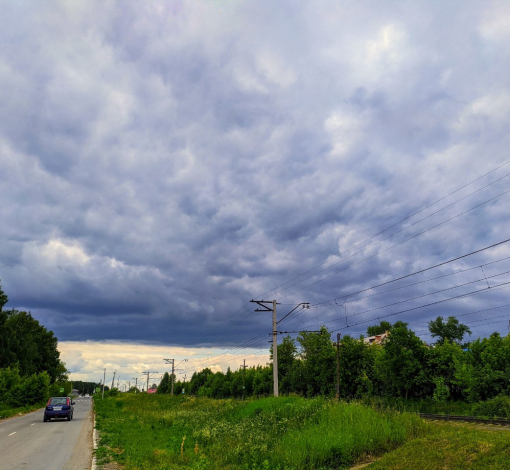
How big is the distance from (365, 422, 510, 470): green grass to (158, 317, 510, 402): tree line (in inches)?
855

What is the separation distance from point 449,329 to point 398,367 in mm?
62320

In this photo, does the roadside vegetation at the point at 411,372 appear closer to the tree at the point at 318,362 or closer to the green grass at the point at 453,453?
the tree at the point at 318,362

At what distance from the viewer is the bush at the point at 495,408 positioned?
27.0m

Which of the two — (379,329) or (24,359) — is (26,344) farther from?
(379,329)

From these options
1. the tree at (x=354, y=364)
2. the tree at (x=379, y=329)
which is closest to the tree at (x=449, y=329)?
the tree at (x=379, y=329)

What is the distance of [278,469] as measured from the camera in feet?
43.1

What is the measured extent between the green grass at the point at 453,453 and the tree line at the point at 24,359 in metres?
55.7

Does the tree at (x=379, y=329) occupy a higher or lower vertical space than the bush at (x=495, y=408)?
higher

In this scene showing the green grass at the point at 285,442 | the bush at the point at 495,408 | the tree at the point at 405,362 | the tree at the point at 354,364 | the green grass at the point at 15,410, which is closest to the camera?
the green grass at the point at 285,442

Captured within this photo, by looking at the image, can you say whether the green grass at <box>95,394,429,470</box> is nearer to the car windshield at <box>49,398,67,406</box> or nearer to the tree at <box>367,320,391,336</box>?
the car windshield at <box>49,398,67,406</box>

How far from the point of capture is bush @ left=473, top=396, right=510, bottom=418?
2697cm

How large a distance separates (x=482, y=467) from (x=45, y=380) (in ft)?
205

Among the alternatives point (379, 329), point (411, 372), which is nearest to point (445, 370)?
point (411, 372)

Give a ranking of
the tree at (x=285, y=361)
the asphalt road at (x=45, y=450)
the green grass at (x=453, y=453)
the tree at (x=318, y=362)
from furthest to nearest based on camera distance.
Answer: the tree at (x=285, y=361) < the tree at (x=318, y=362) < the asphalt road at (x=45, y=450) < the green grass at (x=453, y=453)
